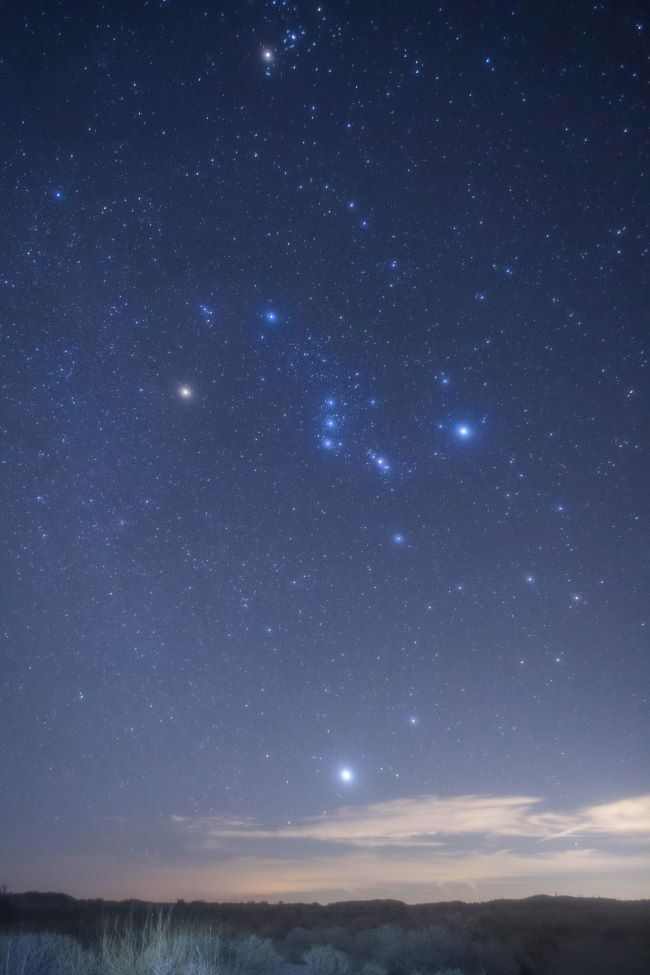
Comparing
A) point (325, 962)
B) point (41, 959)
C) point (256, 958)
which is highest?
point (41, 959)

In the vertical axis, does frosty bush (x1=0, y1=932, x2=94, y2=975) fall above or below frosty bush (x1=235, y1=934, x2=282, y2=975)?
above

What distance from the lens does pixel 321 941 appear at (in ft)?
65.9

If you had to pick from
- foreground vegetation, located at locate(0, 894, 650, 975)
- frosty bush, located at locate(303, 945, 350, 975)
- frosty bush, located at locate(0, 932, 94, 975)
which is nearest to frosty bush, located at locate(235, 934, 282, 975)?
foreground vegetation, located at locate(0, 894, 650, 975)

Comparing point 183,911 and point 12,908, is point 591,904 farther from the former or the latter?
point 12,908

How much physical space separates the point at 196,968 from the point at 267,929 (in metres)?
18.1

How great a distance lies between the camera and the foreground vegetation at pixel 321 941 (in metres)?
10.0

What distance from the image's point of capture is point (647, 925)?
28344mm

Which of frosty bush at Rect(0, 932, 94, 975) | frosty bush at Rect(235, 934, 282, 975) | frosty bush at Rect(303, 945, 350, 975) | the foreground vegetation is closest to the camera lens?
frosty bush at Rect(0, 932, 94, 975)

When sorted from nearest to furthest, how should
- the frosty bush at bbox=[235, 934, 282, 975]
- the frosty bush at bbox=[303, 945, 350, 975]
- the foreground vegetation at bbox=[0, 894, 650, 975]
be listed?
1. the foreground vegetation at bbox=[0, 894, 650, 975]
2. the frosty bush at bbox=[235, 934, 282, 975]
3. the frosty bush at bbox=[303, 945, 350, 975]

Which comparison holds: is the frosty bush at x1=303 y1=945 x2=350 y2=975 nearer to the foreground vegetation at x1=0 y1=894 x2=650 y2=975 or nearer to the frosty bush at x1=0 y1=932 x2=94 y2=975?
the foreground vegetation at x1=0 y1=894 x2=650 y2=975

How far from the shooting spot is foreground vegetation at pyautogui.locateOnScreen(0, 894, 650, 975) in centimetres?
1004

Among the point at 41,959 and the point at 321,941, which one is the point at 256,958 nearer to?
the point at 41,959

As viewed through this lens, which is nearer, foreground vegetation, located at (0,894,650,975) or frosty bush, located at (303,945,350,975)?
foreground vegetation, located at (0,894,650,975)

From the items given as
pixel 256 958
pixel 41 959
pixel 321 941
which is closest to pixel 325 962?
pixel 256 958
